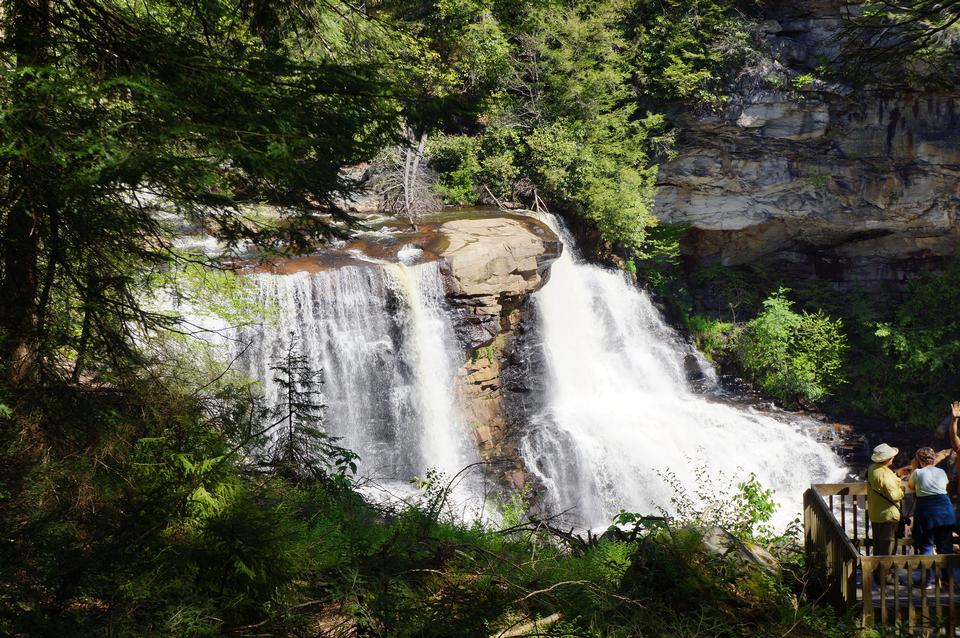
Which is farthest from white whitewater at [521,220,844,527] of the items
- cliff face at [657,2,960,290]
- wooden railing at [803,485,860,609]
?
wooden railing at [803,485,860,609]

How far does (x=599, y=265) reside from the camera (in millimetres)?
16828

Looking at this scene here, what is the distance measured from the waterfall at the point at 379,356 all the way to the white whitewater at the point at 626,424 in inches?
72.4

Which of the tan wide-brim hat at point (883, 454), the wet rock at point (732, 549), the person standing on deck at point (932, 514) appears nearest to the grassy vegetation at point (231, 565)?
the wet rock at point (732, 549)

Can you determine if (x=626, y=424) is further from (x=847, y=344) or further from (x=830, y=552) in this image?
(x=830, y=552)

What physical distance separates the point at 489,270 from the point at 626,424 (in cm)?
423

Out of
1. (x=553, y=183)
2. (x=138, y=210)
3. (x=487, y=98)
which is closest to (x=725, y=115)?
(x=553, y=183)

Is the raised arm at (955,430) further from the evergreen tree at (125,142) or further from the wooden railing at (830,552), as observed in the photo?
the evergreen tree at (125,142)

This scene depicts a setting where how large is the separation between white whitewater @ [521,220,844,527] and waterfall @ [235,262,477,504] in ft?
6.03

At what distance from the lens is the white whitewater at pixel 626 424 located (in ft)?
40.7

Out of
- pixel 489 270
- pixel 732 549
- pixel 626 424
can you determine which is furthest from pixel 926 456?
pixel 626 424

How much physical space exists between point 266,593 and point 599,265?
14504mm

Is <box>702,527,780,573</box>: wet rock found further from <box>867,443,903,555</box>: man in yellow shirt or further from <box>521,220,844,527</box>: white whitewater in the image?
<box>521,220,844,527</box>: white whitewater

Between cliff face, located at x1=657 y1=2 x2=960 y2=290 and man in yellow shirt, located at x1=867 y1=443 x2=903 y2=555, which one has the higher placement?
cliff face, located at x1=657 y1=2 x2=960 y2=290

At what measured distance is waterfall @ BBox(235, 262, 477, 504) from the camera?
36.8 feet
